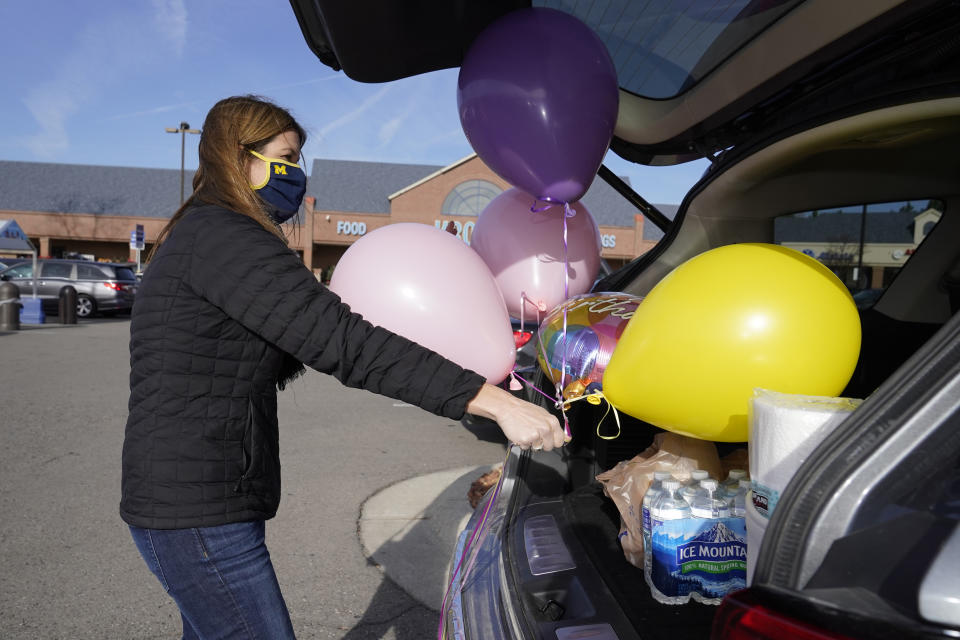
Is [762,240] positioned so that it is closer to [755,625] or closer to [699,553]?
[699,553]

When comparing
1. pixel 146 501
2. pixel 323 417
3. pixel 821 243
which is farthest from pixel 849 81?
pixel 323 417

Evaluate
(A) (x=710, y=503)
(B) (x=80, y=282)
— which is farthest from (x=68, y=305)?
(A) (x=710, y=503)

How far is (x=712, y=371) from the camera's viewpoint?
4.77ft

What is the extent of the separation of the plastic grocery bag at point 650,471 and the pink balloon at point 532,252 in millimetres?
819

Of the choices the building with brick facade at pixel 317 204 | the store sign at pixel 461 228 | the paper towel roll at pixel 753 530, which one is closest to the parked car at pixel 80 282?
the store sign at pixel 461 228

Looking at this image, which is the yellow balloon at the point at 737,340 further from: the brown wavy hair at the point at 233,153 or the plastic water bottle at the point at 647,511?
the brown wavy hair at the point at 233,153

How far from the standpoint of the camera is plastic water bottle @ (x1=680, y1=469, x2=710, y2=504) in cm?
176

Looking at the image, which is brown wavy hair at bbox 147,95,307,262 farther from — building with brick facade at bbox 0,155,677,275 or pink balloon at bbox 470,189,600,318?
building with brick facade at bbox 0,155,677,275

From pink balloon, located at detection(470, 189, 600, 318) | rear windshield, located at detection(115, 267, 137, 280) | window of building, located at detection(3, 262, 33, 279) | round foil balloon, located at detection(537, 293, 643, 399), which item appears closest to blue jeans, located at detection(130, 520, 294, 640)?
round foil balloon, located at detection(537, 293, 643, 399)

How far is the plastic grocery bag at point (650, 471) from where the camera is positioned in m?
1.92

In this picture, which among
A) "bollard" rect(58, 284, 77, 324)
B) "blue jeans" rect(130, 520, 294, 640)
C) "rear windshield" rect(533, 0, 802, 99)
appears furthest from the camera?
"bollard" rect(58, 284, 77, 324)

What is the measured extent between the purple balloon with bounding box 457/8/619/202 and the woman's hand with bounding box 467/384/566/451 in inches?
A: 45.6

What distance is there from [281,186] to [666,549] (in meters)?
1.34

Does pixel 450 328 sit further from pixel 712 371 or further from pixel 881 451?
pixel 881 451
